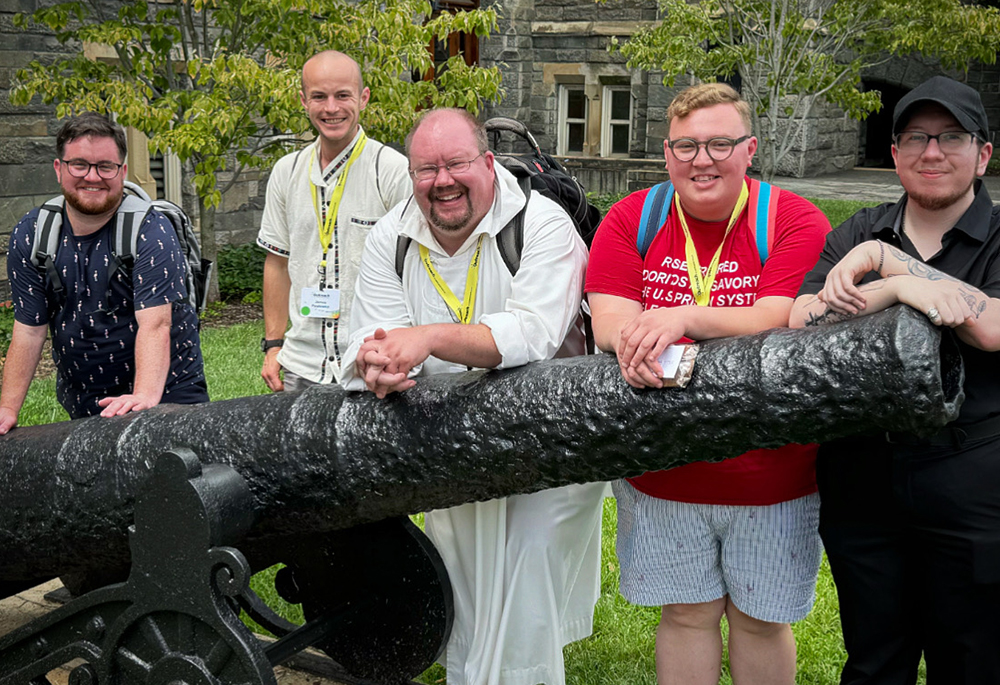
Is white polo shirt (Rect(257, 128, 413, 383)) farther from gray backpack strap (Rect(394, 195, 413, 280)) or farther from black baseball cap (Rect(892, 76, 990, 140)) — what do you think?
black baseball cap (Rect(892, 76, 990, 140))

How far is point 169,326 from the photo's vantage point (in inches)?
150

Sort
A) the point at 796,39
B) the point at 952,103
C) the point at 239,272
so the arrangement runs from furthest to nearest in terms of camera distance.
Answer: the point at 796,39 → the point at 239,272 → the point at 952,103

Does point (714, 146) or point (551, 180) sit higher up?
point (714, 146)

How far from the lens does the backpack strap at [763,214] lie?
297 cm

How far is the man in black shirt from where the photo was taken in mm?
2662

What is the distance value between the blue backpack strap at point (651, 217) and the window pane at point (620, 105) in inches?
753

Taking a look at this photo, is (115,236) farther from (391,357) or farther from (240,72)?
(240,72)

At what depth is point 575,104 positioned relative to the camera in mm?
22312

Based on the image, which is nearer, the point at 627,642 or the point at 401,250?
the point at 401,250

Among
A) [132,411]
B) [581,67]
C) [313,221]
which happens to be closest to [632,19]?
[581,67]

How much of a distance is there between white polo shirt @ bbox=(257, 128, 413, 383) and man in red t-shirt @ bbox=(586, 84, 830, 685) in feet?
4.69

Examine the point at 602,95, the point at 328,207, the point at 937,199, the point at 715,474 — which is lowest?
the point at 715,474

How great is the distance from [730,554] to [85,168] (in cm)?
235

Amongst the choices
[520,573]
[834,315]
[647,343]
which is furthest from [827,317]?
[520,573]
